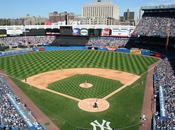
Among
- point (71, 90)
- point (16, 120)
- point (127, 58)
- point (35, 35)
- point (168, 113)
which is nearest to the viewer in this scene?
point (16, 120)

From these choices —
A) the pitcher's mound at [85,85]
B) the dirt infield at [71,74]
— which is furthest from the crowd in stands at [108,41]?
the pitcher's mound at [85,85]

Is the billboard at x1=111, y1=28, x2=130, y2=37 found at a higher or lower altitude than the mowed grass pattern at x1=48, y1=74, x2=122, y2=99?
→ higher

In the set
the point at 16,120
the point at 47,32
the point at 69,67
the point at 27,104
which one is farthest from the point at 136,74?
the point at 47,32

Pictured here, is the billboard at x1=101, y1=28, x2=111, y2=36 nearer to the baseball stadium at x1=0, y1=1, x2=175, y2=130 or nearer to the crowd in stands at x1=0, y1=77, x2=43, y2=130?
the baseball stadium at x1=0, y1=1, x2=175, y2=130

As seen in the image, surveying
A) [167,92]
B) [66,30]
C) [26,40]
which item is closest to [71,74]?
[167,92]

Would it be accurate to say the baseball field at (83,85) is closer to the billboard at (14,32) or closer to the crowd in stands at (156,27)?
the crowd in stands at (156,27)

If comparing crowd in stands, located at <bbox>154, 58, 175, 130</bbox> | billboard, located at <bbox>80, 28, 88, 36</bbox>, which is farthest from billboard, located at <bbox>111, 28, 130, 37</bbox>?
crowd in stands, located at <bbox>154, 58, 175, 130</bbox>

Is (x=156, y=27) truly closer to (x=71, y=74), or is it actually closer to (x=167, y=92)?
(x=71, y=74)

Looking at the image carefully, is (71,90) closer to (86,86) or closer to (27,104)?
(86,86)
